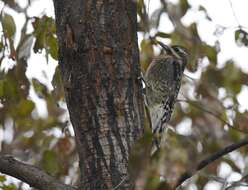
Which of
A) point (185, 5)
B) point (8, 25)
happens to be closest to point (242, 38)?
point (185, 5)

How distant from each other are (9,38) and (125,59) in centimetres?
86

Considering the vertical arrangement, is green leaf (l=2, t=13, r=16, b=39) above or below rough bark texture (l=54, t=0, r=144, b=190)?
above

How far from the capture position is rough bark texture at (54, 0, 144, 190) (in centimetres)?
223

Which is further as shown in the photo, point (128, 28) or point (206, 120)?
point (128, 28)

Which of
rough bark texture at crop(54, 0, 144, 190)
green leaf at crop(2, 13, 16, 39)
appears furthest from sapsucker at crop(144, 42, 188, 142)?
rough bark texture at crop(54, 0, 144, 190)

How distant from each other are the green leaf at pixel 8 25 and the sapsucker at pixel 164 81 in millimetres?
1656

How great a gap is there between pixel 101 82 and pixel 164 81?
267 cm

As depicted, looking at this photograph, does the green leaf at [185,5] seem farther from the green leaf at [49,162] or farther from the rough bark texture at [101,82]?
the green leaf at [49,162]

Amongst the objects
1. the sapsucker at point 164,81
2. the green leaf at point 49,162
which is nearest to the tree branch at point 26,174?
the green leaf at point 49,162

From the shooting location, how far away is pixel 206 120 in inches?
75.2

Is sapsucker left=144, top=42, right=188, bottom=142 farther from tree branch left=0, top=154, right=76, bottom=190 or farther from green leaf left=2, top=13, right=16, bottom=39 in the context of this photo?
tree branch left=0, top=154, right=76, bottom=190

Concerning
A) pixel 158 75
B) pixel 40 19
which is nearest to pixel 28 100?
pixel 40 19

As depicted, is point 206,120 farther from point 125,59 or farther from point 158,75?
point 158,75

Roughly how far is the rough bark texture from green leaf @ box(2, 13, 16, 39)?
0.61m
